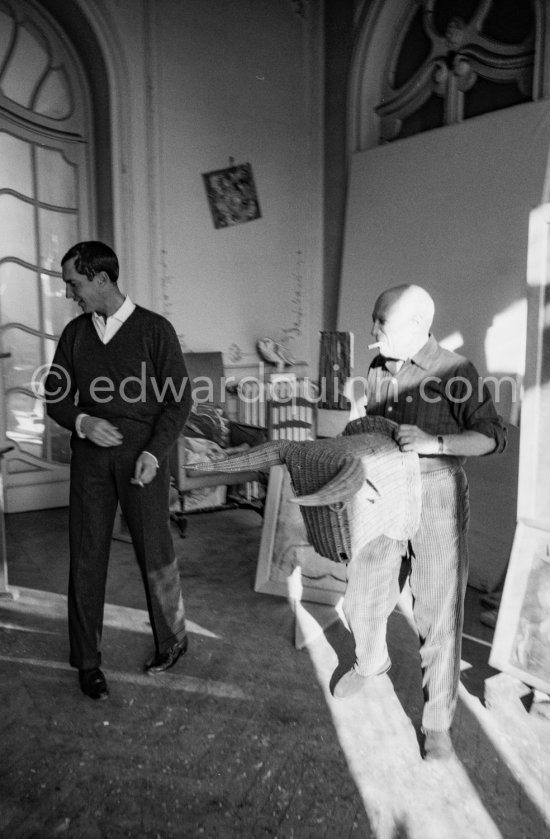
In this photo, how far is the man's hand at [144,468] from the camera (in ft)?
8.64

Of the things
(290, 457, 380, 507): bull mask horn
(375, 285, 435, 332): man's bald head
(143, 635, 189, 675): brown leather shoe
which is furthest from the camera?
(143, 635, 189, 675): brown leather shoe

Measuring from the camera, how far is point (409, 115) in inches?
206

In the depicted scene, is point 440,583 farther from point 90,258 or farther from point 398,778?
point 90,258

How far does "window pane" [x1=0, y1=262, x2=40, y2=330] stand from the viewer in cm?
529

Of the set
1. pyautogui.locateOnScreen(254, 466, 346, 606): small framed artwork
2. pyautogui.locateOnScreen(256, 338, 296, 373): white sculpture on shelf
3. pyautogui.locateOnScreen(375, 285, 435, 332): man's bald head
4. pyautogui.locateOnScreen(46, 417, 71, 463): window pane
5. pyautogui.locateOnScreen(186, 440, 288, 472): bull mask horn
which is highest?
pyautogui.locateOnScreen(375, 285, 435, 332): man's bald head

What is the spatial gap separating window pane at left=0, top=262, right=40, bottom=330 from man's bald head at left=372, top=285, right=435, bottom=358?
3771 millimetres

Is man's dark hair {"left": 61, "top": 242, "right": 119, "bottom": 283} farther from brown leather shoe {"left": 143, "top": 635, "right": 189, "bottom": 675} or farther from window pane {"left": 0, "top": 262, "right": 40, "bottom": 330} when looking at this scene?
window pane {"left": 0, "top": 262, "right": 40, "bottom": 330}

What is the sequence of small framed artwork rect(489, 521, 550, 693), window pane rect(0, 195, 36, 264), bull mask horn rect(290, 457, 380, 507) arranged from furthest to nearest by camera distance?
1. window pane rect(0, 195, 36, 264)
2. small framed artwork rect(489, 521, 550, 693)
3. bull mask horn rect(290, 457, 380, 507)

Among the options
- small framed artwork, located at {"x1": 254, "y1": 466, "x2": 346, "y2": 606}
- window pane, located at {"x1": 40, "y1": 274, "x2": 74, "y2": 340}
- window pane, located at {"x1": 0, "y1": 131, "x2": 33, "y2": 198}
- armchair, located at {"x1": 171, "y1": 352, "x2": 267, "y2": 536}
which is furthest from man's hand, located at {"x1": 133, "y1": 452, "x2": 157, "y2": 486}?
window pane, located at {"x1": 0, "y1": 131, "x2": 33, "y2": 198}

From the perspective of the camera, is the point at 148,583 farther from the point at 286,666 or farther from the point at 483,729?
the point at 483,729

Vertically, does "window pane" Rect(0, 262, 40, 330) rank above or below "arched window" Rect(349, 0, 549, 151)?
below

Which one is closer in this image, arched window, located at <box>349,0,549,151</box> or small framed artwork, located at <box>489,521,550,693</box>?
small framed artwork, located at <box>489,521,550,693</box>

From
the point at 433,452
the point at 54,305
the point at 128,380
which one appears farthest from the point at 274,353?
the point at 433,452

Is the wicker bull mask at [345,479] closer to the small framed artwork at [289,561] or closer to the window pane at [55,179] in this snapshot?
the small framed artwork at [289,561]
